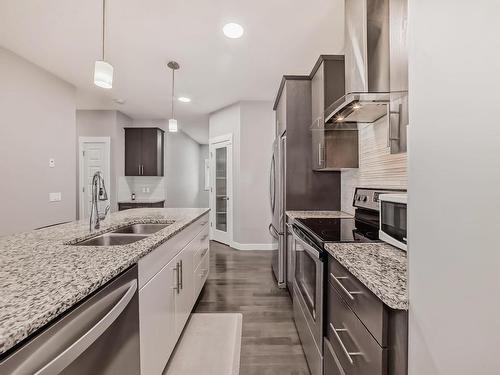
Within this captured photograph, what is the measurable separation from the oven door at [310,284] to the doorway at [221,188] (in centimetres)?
287

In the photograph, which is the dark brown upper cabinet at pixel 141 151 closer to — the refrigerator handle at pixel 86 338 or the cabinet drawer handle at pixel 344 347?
the refrigerator handle at pixel 86 338

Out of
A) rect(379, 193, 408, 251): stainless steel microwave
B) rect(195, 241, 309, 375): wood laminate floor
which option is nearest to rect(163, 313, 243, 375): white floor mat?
rect(195, 241, 309, 375): wood laminate floor

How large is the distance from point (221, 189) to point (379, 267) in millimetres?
4246

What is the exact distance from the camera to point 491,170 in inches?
17.8

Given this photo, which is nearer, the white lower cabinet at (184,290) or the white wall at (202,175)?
the white lower cabinet at (184,290)

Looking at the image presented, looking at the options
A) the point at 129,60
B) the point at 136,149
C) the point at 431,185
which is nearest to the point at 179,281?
the point at 431,185

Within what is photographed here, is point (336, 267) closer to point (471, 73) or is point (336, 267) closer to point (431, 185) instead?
point (431, 185)

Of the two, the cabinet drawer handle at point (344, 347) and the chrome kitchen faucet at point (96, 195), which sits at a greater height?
the chrome kitchen faucet at point (96, 195)

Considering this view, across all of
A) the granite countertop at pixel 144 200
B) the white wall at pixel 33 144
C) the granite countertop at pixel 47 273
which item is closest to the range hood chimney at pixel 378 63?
the granite countertop at pixel 47 273

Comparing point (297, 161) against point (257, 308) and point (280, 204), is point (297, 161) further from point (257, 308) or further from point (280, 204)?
point (257, 308)

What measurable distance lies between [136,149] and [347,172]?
15.2 ft

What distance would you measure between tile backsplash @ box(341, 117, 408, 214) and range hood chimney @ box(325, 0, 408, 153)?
27cm

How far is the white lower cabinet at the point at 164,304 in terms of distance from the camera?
3.94ft

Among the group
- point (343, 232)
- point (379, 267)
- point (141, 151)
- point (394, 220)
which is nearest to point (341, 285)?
point (379, 267)
